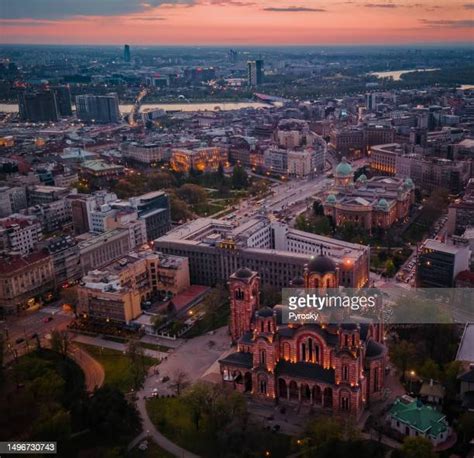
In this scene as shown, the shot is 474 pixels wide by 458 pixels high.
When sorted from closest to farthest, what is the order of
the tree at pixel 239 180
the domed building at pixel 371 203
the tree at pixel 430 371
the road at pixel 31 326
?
the tree at pixel 430 371, the road at pixel 31 326, the domed building at pixel 371 203, the tree at pixel 239 180

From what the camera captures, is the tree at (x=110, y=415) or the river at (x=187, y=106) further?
the river at (x=187, y=106)

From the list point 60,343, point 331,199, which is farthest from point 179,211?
point 60,343

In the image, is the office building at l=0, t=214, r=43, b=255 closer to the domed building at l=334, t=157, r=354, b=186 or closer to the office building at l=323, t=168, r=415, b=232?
the office building at l=323, t=168, r=415, b=232

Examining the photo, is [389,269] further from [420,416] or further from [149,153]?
[149,153]

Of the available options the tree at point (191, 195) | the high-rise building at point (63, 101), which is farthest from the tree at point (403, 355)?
the high-rise building at point (63, 101)

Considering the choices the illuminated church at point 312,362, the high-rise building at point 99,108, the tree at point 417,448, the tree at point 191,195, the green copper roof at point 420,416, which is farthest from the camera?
the high-rise building at point 99,108

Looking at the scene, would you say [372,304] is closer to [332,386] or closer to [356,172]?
[332,386]

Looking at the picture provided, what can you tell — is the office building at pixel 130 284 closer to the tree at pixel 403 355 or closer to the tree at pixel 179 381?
the tree at pixel 179 381

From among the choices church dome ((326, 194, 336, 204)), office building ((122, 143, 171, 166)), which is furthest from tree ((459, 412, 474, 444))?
office building ((122, 143, 171, 166))
